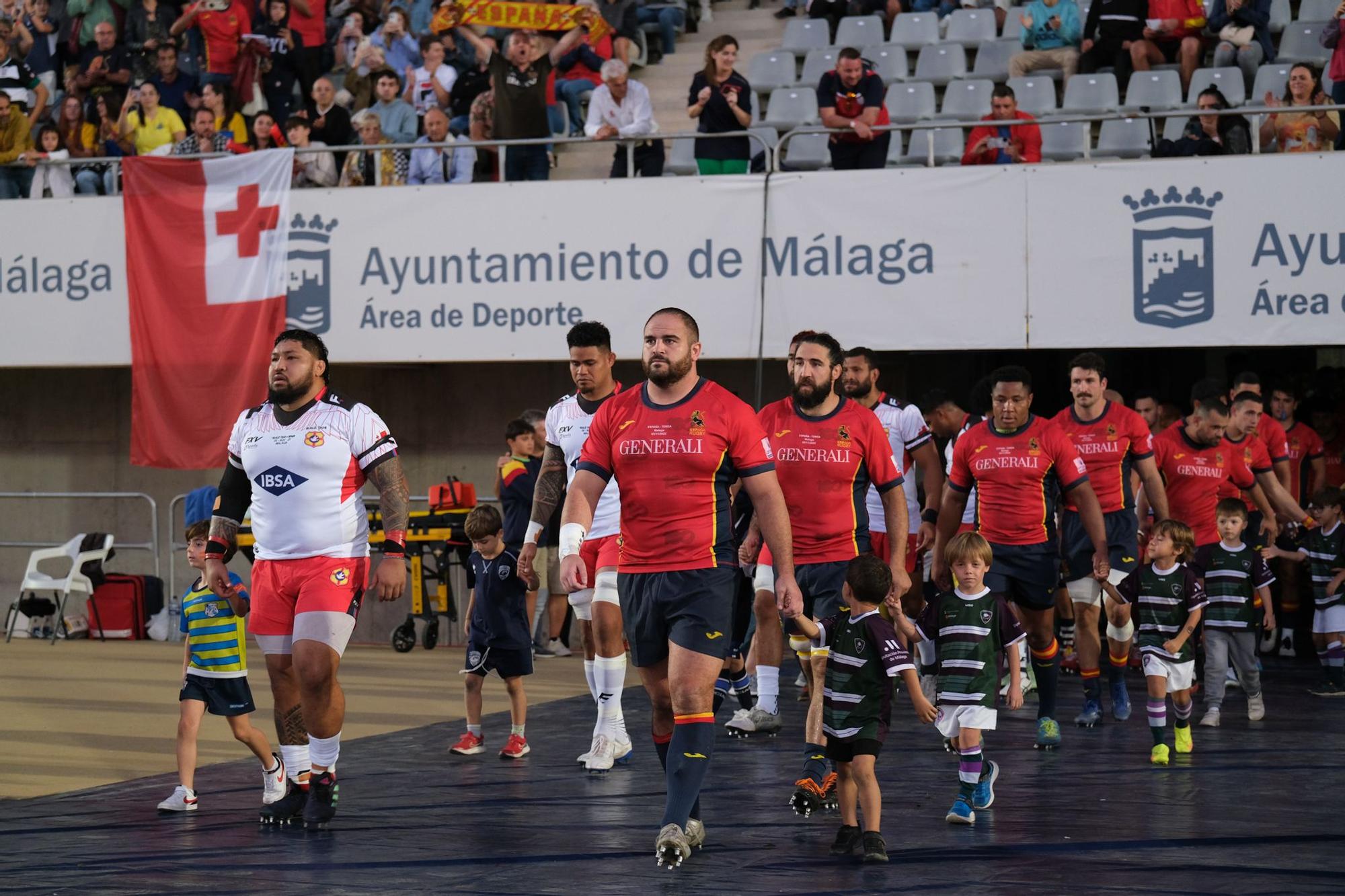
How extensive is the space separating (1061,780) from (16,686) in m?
8.42

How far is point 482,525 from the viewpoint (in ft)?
31.0

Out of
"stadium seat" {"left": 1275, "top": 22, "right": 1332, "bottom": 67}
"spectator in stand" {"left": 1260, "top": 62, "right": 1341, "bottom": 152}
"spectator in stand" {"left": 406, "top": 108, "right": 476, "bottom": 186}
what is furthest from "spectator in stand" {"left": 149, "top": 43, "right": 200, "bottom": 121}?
"stadium seat" {"left": 1275, "top": 22, "right": 1332, "bottom": 67}

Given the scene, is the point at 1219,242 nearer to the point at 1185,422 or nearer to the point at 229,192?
the point at 1185,422

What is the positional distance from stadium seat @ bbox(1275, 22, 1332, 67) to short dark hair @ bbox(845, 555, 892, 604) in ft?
36.1

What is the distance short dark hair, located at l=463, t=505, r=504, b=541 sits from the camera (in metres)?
9.43

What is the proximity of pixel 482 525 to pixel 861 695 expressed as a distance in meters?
3.56

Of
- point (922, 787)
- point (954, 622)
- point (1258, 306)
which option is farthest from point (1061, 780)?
point (1258, 306)

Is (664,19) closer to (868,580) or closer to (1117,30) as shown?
(1117,30)

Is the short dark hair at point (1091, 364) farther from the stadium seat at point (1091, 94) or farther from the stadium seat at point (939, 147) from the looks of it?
the stadium seat at point (1091, 94)

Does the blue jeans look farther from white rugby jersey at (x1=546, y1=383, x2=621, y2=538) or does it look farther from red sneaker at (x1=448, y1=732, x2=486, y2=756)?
red sneaker at (x1=448, y1=732, x2=486, y2=756)

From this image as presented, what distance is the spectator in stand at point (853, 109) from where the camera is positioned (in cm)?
1457

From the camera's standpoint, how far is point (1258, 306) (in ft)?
43.9

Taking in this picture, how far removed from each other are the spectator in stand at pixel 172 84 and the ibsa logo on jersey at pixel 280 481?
1173 centimetres

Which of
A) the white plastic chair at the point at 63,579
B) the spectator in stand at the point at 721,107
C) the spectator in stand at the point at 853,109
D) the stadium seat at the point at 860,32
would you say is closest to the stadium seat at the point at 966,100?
the stadium seat at the point at 860,32
